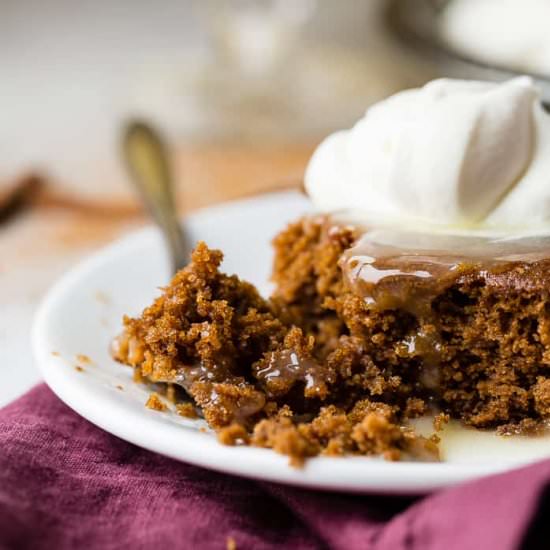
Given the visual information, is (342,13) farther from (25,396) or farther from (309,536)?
(309,536)

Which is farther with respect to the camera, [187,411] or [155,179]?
[155,179]

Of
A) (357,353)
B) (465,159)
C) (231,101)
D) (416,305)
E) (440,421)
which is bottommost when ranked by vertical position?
(231,101)

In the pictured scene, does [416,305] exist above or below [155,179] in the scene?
above

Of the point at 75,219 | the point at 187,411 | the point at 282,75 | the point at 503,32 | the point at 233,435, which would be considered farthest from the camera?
the point at 282,75

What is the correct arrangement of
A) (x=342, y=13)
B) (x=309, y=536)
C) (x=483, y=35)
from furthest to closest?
1. (x=342, y=13)
2. (x=483, y=35)
3. (x=309, y=536)

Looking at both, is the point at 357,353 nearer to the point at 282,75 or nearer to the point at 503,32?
the point at 503,32

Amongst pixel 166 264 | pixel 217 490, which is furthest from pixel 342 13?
pixel 217 490

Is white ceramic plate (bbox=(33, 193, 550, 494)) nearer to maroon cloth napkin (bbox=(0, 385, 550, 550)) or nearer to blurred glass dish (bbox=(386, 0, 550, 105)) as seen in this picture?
maroon cloth napkin (bbox=(0, 385, 550, 550))

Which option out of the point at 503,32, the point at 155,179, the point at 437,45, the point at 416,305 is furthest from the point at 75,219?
the point at 416,305
